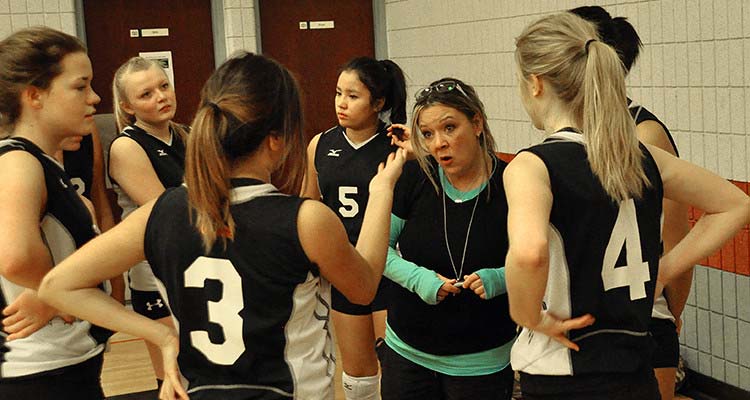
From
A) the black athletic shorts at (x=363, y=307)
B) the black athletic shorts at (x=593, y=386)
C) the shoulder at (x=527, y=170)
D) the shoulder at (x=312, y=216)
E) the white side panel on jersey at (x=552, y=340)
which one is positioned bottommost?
the black athletic shorts at (x=363, y=307)

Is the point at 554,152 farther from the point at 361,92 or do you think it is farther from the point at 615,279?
the point at 361,92

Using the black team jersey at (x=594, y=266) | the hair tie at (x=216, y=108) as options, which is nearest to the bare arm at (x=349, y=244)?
the hair tie at (x=216, y=108)

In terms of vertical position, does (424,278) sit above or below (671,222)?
below

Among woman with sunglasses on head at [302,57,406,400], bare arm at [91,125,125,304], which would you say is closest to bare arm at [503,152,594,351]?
bare arm at [91,125,125,304]

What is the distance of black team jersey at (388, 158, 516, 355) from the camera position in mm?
2883

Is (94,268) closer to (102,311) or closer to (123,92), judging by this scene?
(102,311)

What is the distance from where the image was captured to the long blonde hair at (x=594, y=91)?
2.04 metres

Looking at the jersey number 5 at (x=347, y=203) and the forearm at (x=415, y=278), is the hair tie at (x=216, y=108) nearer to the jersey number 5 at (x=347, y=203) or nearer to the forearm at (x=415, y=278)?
the forearm at (x=415, y=278)

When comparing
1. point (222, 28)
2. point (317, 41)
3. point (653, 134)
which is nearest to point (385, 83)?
point (653, 134)

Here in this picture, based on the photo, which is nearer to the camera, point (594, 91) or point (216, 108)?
point (216, 108)

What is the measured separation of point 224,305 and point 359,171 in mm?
2224

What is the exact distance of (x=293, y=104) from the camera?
193 cm

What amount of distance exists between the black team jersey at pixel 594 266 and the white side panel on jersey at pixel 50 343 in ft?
3.54

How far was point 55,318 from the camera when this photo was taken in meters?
2.23
